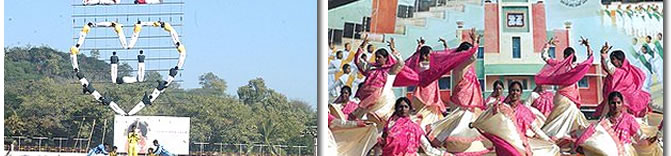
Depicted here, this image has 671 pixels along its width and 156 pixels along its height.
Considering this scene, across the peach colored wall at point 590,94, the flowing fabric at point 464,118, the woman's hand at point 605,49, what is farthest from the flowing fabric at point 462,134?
the woman's hand at point 605,49

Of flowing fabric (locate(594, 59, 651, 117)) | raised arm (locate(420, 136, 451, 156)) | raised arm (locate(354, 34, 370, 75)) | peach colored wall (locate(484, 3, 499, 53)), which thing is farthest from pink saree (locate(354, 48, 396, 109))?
flowing fabric (locate(594, 59, 651, 117))

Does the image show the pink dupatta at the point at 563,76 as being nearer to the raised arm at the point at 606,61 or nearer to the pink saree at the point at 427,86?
the raised arm at the point at 606,61

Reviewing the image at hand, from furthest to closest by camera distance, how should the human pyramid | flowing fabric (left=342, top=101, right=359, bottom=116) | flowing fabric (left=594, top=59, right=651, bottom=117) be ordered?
the human pyramid, flowing fabric (left=342, top=101, right=359, bottom=116), flowing fabric (left=594, top=59, right=651, bottom=117)

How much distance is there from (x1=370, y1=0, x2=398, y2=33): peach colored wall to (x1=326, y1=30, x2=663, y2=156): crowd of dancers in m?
0.05

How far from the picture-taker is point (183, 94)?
150 inches

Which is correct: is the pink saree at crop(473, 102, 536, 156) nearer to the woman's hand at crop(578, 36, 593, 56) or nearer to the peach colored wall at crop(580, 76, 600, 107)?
the peach colored wall at crop(580, 76, 600, 107)

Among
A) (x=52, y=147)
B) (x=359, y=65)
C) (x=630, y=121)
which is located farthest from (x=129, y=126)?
(x=630, y=121)

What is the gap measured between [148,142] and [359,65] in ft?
2.87

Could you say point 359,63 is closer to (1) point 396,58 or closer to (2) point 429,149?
(1) point 396,58

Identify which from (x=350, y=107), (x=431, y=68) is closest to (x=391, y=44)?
(x=431, y=68)

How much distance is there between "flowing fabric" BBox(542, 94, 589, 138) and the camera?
3461 millimetres

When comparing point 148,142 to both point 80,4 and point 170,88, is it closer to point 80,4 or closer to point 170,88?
point 170,88

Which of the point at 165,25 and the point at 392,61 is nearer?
the point at 392,61

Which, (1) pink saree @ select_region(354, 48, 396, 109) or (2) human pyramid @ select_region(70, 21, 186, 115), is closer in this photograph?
(1) pink saree @ select_region(354, 48, 396, 109)
